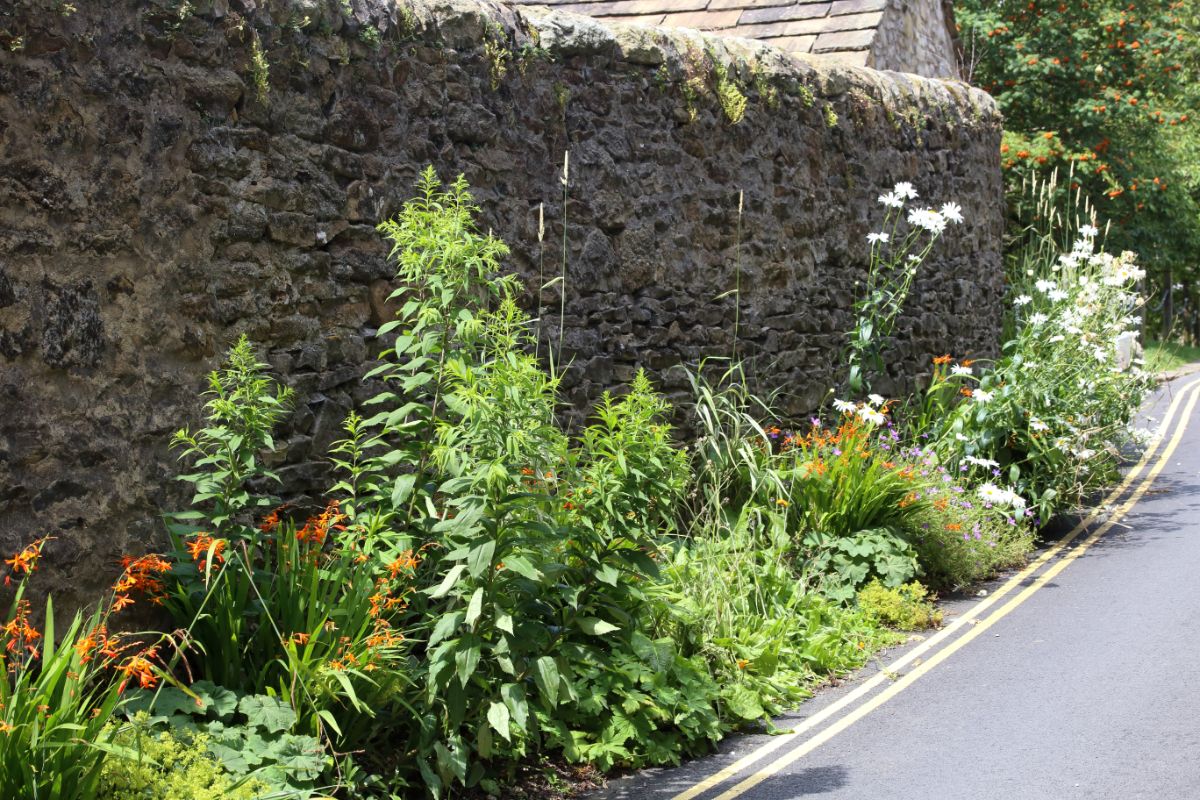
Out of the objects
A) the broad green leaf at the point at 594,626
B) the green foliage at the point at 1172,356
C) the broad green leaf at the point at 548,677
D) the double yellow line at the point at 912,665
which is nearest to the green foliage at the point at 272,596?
the broad green leaf at the point at 548,677

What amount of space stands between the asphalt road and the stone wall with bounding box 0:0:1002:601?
2.67 meters

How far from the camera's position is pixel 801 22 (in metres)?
13.9

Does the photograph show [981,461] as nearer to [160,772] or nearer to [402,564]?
[402,564]

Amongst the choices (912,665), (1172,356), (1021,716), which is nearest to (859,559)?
(912,665)

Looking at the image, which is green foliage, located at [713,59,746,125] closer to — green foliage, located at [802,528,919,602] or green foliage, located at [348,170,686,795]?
green foliage, located at [802,528,919,602]

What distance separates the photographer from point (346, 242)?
6.90 meters

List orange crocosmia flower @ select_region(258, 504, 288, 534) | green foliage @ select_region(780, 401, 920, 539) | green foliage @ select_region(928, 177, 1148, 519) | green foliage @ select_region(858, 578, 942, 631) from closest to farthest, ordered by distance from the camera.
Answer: orange crocosmia flower @ select_region(258, 504, 288, 534), green foliage @ select_region(858, 578, 942, 631), green foliage @ select_region(780, 401, 920, 539), green foliage @ select_region(928, 177, 1148, 519)

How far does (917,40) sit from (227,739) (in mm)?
13737

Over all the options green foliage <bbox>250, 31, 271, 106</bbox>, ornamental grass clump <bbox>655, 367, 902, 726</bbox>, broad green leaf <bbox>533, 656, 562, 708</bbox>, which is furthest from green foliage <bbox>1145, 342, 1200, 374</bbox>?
green foliage <bbox>250, 31, 271, 106</bbox>

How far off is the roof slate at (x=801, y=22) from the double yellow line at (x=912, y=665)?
5.55 m

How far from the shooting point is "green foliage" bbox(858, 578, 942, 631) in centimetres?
885

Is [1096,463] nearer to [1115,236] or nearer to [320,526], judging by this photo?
[320,526]

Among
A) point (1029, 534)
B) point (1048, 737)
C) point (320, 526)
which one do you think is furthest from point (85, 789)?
point (1029, 534)

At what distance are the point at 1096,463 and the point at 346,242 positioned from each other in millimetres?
8683
